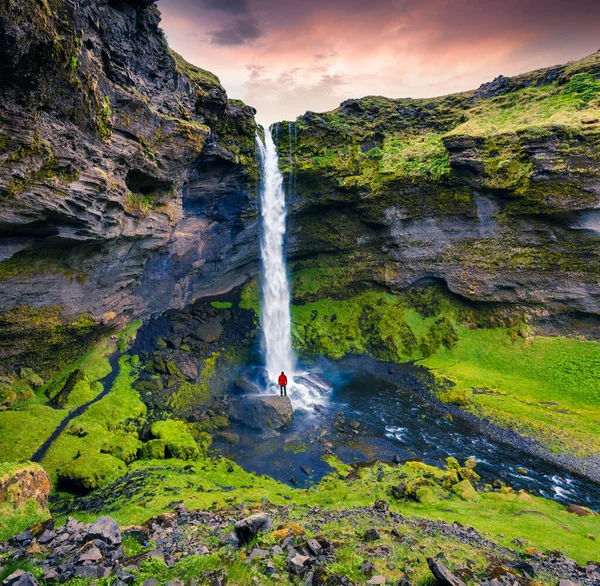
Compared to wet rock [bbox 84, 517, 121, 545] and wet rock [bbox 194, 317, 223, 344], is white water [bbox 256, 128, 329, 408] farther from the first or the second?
wet rock [bbox 84, 517, 121, 545]

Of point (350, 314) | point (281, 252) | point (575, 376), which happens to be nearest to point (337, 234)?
point (281, 252)

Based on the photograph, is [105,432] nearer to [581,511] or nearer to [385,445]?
[385,445]

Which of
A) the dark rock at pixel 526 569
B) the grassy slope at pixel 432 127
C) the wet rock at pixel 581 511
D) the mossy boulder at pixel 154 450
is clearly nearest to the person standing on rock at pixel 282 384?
the mossy boulder at pixel 154 450

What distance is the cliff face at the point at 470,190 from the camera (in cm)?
2966

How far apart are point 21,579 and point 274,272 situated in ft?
117

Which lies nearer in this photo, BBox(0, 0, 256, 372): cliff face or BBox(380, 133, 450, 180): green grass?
BBox(0, 0, 256, 372): cliff face

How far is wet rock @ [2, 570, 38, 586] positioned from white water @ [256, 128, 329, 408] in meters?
24.8

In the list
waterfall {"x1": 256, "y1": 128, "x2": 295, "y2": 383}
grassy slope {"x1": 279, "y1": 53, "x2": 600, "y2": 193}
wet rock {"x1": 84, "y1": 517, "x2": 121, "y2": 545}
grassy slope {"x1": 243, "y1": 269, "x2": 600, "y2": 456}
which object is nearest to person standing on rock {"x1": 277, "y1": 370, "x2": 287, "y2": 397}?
waterfall {"x1": 256, "y1": 128, "x2": 295, "y2": 383}

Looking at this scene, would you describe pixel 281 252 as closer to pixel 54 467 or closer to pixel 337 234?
pixel 337 234

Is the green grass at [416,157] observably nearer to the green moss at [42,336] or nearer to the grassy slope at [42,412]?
the green moss at [42,336]

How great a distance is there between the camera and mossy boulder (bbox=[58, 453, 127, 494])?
1536 centimetres

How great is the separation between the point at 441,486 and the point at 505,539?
5952 millimetres

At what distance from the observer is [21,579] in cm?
589

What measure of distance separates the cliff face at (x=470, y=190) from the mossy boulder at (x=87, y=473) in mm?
29945
